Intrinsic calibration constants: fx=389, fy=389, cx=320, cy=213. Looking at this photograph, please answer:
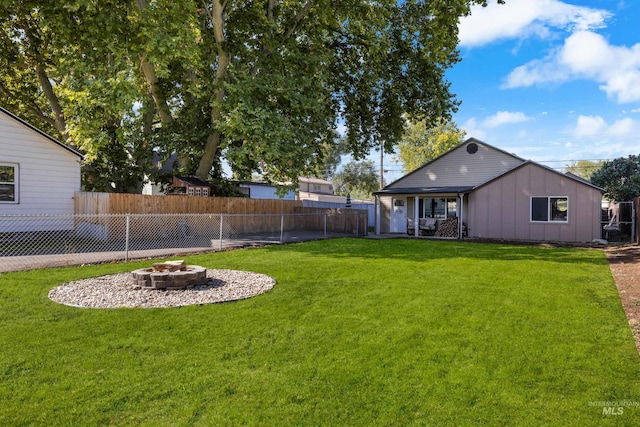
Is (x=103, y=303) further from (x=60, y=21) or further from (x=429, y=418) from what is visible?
(x=60, y=21)

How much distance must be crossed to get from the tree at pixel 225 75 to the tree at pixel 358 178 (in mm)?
39795

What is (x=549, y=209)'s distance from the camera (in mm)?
16656

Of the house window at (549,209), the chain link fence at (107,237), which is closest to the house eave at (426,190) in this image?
the house window at (549,209)

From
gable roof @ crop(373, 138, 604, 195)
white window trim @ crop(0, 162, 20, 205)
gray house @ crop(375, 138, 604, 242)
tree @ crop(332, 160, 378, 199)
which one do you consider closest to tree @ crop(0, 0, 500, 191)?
white window trim @ crop(0, 162, 20, 205)

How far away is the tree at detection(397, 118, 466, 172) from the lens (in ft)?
138

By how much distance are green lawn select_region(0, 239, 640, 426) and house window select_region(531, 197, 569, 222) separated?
10.8 m

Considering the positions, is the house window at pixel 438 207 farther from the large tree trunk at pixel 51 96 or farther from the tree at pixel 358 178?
the tree at pixel 358 178

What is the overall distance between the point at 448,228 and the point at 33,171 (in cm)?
1745

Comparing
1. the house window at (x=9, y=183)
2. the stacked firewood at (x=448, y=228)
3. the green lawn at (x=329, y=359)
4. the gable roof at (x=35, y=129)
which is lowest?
the green lawn at (x=329, y=359)

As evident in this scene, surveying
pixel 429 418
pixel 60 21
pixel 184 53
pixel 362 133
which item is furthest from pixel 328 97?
pixel 429 418

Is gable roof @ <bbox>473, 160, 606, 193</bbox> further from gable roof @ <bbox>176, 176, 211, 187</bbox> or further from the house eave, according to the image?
gable roof @ <bbox>176, 176, 211, 187</bbox>

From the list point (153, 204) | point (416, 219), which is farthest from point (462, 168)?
point (153, 204)

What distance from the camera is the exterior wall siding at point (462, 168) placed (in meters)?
19.4

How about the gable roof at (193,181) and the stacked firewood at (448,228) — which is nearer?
the gable roof at (193,181)
